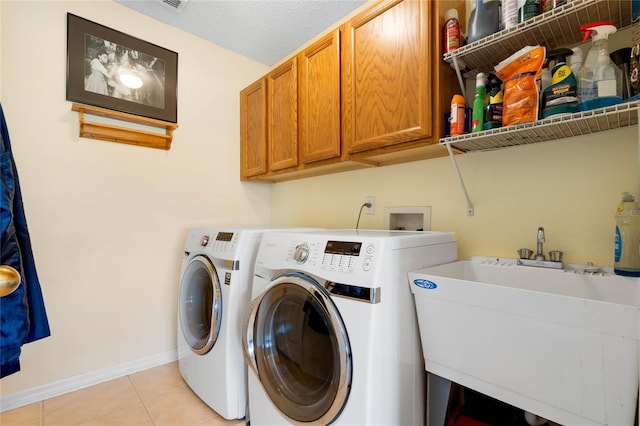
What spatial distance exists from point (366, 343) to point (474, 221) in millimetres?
895

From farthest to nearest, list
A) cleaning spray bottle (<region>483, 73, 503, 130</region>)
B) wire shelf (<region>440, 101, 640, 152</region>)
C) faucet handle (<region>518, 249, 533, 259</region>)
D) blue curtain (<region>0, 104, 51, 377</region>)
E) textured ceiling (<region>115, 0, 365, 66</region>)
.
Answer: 1. textured ceiling (<region>115, 0, 365, 66</region>)
2. faucet handle (<region>518, 249, 533, 259</region>)
3. cleaning spray bottle (<region>483, 73, 503, 130</region>)
4. wire shelf (<region>440, 101, 640, 152</region>)
5. blue curtain (<region>0, 104, 51, 377</region>)

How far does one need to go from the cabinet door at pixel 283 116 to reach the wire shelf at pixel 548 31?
103cm

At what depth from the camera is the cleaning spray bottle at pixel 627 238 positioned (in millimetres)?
1035

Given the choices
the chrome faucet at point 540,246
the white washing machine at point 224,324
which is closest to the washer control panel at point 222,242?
the white washing machine at point 224,324

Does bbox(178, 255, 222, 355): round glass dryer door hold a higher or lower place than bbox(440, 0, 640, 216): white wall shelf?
lower

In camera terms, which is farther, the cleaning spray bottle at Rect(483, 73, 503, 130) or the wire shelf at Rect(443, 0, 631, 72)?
the cleaning spray bottle at Rect(483, 73, 503, 130)

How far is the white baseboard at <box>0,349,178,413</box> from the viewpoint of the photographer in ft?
5.62

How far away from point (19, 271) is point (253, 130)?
6.21 feet

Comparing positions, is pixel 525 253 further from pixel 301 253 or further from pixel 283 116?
pixel 283 116

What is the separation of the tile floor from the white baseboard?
0.03m

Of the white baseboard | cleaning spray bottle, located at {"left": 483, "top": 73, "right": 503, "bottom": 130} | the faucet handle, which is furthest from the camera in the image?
the white baseboard

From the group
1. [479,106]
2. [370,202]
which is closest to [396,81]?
[479,106]

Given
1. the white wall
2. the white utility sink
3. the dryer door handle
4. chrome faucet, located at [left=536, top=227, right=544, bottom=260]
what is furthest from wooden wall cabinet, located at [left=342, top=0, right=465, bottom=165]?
the white wall

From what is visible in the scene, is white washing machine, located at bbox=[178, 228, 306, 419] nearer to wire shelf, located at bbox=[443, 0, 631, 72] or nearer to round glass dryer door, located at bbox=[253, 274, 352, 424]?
round glass dryer door, located at bbox=[253, 274, 352, 424]
